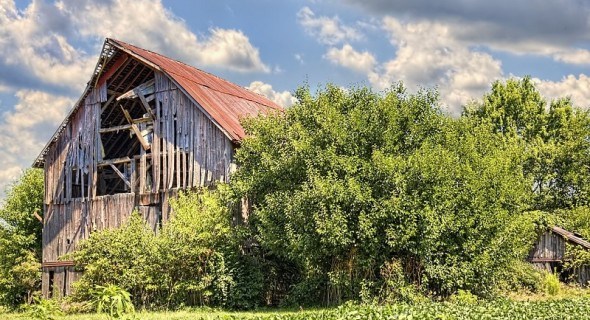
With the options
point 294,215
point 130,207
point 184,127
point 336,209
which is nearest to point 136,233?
point 130,207

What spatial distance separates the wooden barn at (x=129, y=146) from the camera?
2925cm

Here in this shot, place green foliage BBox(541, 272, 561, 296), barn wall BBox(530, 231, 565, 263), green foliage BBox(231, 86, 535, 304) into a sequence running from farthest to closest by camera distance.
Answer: barn wall BBox(530, 231, 565, 263)
green foliage BBox(541, 272, 561, 296)
green foliage BBox(231, 86, 535, 304)

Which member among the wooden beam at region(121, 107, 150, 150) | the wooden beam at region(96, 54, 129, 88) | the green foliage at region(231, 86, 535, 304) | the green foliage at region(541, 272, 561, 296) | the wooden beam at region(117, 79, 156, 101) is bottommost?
the green foliage at region(541, 272, 561, 296)

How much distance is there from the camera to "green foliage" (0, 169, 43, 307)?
115 ft

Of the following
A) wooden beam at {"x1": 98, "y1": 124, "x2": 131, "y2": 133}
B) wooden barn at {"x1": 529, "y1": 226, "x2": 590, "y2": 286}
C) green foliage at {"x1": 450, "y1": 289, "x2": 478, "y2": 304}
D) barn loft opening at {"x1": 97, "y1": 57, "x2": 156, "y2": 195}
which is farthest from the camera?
wooden barn at {"x1": 529, "y1": 226, "x2": 590, "y2": 286}

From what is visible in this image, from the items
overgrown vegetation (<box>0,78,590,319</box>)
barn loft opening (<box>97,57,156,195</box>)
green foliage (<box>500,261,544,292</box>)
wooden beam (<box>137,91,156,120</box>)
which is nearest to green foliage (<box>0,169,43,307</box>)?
barn loft opening (<box>97,57,156,195</box>)

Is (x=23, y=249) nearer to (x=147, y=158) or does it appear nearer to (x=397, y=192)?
(x=147, y=158)

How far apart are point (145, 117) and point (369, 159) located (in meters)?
11.8

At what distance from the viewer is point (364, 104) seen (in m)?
25.8

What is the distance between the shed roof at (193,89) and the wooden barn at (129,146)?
0.05 m

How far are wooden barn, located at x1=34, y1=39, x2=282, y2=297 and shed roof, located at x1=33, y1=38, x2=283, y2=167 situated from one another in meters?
0.05

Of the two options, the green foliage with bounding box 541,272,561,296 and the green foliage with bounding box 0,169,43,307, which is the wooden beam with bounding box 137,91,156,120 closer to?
the green foliage with bounding box 0,169,43,307

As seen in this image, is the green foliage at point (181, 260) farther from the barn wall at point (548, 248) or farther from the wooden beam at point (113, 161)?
the barn wall at point (548, 248)

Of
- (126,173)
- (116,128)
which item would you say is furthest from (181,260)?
(116,128)
